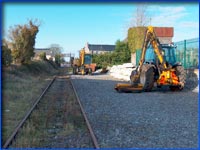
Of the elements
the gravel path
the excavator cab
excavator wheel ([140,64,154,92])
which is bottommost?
the gravel path

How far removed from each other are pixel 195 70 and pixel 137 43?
20721 millimetres

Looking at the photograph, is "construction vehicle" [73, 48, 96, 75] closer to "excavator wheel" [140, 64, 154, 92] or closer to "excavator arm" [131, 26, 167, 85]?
"excavator arm" [131, 26, 167, 85]

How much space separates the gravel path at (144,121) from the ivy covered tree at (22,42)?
21.5m

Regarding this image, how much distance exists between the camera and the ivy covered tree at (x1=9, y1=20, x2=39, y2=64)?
3456 cm

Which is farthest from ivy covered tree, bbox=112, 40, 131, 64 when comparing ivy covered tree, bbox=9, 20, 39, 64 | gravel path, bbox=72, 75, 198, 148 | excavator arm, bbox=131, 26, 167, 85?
gravel path, bbox=72, 75, 198, 148

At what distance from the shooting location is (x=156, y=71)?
734 inches

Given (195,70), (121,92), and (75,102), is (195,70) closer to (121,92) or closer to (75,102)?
(121,92)

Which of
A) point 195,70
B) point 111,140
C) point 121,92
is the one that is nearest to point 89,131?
point 111,140

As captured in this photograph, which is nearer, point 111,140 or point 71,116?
point 111,140

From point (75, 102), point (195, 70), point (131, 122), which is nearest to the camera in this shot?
point (131, 122)

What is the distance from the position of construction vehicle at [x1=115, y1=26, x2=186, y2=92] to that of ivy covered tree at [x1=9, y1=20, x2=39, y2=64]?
18.4 meters

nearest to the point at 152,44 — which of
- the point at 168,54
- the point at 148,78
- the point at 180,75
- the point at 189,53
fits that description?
the point at 168,54

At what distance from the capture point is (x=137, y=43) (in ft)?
131

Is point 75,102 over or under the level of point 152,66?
under
